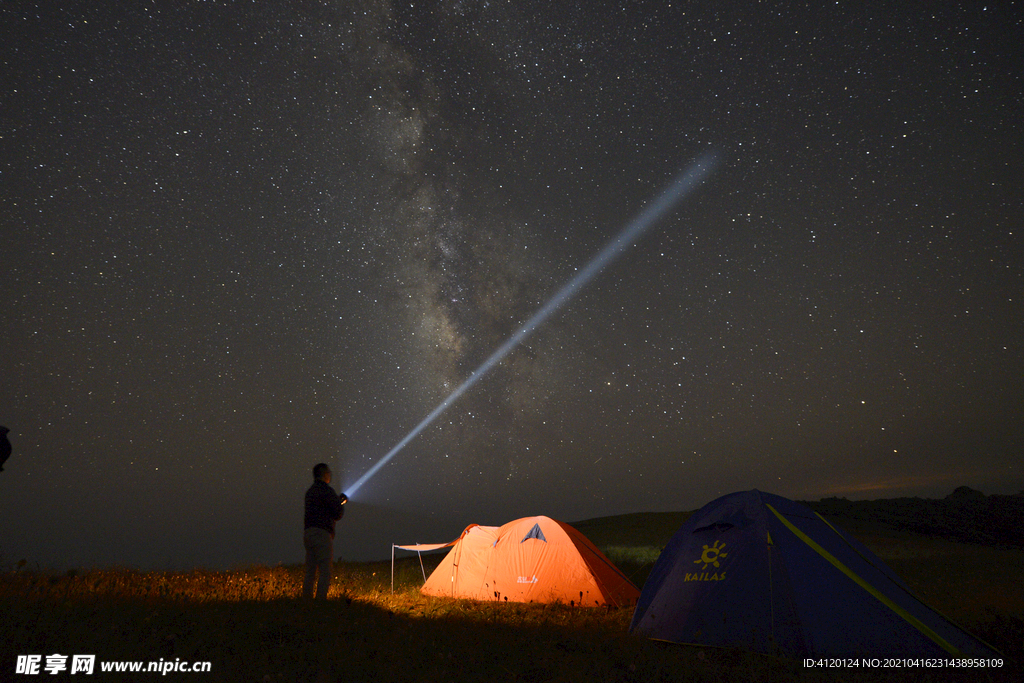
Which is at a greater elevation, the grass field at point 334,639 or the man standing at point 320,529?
the man standing at point 320,529

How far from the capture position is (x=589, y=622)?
9.09 meters

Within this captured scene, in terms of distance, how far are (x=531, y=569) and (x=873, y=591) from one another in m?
7.16

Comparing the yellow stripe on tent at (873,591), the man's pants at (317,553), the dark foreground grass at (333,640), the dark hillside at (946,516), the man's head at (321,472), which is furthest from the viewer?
the dark hillside at (946,516)

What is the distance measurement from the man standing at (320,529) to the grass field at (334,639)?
2.48ft

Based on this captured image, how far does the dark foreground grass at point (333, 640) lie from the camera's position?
484 centimetres

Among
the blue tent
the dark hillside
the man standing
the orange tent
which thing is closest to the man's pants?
the man standing

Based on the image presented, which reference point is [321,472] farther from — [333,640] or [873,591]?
[873,591]

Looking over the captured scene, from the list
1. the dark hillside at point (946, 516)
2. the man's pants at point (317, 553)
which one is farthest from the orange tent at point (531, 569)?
the dark hillside at point (946, 516)

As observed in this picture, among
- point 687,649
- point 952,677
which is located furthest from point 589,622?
point 952,677

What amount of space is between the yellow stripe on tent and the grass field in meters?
0.49

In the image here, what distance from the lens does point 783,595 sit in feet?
22.4

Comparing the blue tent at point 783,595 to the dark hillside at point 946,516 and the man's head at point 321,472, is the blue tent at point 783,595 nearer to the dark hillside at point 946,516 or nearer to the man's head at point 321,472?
the man's head at point 321,472

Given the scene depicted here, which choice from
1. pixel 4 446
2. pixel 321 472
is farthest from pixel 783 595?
pixel 4 446

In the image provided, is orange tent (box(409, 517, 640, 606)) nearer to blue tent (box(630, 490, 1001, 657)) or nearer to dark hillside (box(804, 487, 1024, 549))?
blue tent (box(630, 490, 1001, 657))
